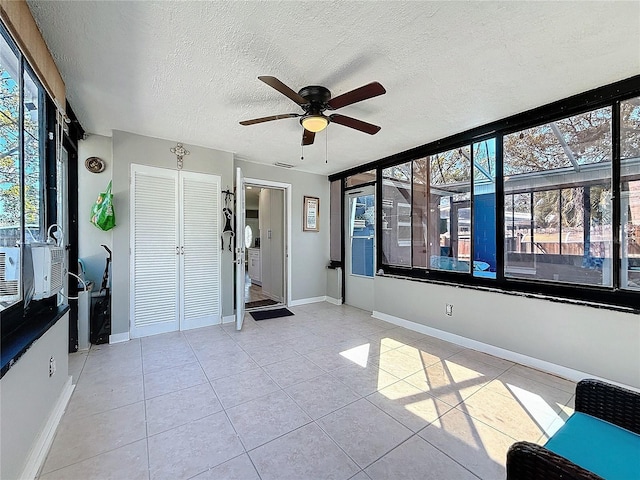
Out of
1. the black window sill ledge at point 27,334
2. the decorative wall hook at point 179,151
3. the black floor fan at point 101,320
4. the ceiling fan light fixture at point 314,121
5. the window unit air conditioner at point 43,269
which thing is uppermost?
the decorative wall hook at point 179,151

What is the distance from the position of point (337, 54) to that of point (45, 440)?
303 cm

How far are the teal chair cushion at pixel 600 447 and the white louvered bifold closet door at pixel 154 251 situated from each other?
384cm

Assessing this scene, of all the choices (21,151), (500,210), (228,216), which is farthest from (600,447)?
(228,216)

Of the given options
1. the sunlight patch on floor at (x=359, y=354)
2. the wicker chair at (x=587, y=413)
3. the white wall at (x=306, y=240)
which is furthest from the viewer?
the white wall at (x=306, y=240)

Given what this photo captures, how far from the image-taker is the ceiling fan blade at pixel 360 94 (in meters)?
1.87

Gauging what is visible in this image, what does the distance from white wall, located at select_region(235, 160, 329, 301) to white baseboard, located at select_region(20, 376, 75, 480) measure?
3321mm

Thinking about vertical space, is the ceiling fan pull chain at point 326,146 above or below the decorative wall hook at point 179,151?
above

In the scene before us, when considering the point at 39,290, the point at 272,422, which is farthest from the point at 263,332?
the point at 39,290

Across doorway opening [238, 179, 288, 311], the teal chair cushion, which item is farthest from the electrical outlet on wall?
doorway opening [238, 179, 288, 311]

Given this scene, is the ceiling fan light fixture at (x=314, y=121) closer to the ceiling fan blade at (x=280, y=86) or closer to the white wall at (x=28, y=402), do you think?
the ceiling fan blade at (x=280, y=86)

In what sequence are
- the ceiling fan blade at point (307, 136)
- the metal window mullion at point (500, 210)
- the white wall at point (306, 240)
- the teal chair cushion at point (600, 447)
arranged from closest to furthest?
the teal chair cushion at point (600, 447) → the ceiling fan blade at point (307, 136) → the metal window mullion at point (500, 210) → the white wall at point (306, 240)

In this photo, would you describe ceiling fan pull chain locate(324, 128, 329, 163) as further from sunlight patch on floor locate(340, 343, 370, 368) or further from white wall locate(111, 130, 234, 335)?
sunlight patch on floor locate(340, 343, 370, 368)

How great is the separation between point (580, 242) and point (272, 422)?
121 inches

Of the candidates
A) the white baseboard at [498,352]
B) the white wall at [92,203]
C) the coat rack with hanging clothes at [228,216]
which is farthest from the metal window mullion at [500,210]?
the white wall at [92,203]
